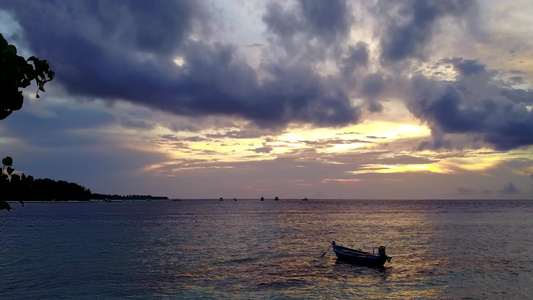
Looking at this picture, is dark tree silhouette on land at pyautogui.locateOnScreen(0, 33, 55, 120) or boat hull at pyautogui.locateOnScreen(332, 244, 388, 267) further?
boat hull at pyautogui.locateOnScreen(332, 244, 388, 267)

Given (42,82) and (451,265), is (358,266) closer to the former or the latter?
(451,265)

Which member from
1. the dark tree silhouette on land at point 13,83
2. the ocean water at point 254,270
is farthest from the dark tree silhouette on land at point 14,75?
the ocean water at point 254,270

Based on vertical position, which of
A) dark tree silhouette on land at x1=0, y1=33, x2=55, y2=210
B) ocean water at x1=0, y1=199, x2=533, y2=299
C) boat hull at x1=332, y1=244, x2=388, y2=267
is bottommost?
ocean water at x1=0, y1=199, x2=533, y2=299

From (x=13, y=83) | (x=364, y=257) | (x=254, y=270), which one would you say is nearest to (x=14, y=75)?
(x=13, y=83)

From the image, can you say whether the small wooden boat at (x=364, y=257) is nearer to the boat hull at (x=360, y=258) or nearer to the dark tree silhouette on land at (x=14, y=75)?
the boat hull at (x=360, y=258)

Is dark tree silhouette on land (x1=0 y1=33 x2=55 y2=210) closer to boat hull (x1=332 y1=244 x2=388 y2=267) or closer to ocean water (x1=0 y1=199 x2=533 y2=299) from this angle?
ocean water (x1=0 y1=199 x2=533 y2=299)

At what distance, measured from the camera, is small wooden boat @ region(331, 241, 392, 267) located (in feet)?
175

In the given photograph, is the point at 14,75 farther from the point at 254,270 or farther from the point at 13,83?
the point at 254,270

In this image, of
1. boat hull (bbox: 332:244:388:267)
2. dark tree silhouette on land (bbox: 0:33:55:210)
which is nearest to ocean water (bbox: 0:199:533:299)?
boat hull (bbox: 332:244:388:267)

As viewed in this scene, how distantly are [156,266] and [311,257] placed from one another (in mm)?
23186

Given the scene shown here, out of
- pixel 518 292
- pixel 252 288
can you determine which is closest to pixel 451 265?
pixel 518 292

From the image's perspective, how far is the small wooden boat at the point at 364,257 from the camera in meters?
53.5

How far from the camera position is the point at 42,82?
5922mm

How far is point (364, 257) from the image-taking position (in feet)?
180
